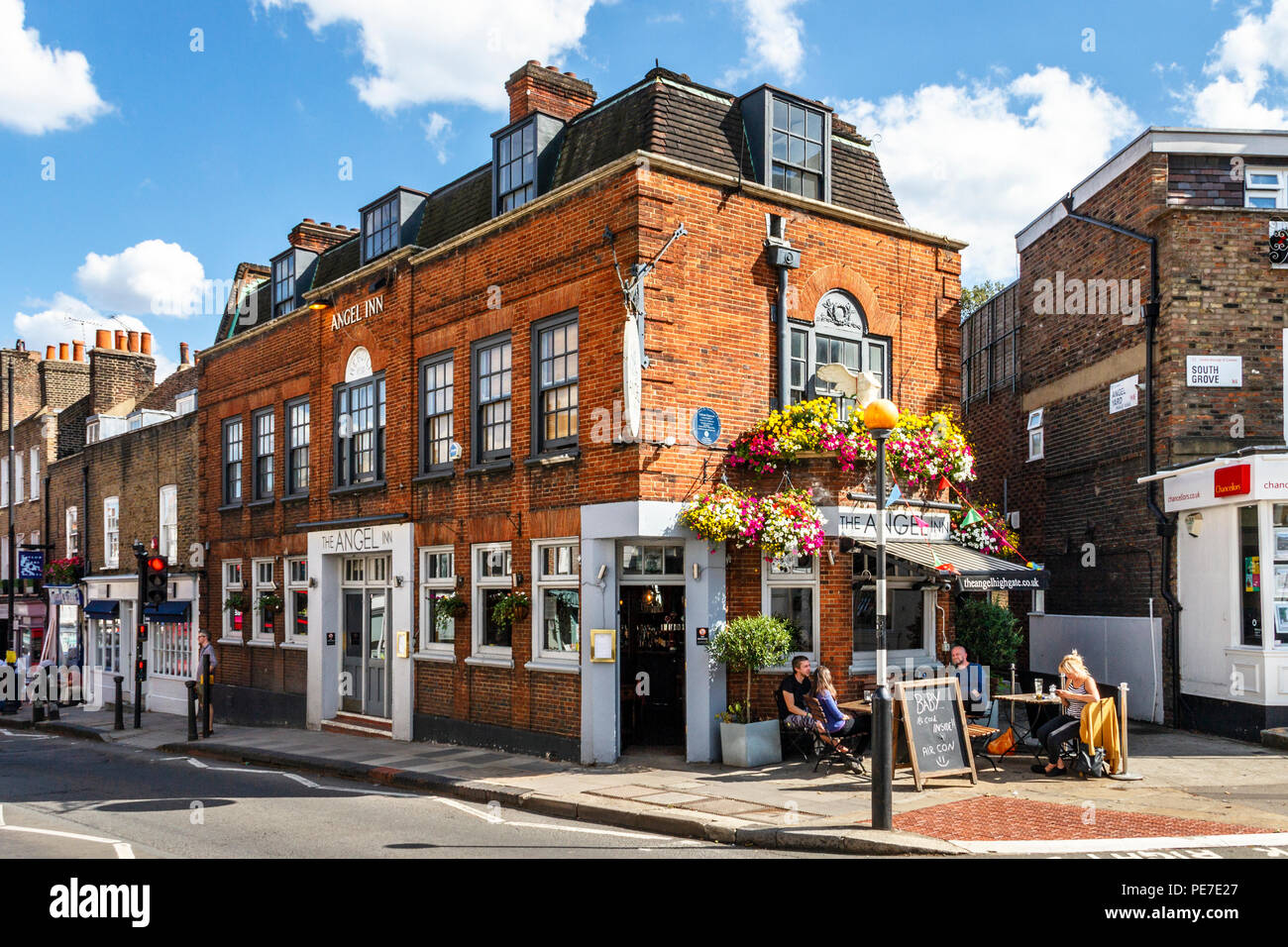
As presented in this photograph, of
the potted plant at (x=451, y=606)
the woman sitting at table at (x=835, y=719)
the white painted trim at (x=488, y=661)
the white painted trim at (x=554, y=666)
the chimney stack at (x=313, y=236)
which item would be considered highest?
the chimney stack at (x=313, y=236)

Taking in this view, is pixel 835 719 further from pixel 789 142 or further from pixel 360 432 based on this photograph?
pixel 360 432

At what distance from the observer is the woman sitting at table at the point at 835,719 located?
13258 millimetres

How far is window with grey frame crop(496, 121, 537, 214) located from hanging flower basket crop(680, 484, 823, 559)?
5966mm

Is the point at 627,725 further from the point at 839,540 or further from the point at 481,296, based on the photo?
the point at 481,296

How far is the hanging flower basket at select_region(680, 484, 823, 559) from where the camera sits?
14000 millimetres

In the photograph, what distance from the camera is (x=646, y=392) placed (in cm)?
1428

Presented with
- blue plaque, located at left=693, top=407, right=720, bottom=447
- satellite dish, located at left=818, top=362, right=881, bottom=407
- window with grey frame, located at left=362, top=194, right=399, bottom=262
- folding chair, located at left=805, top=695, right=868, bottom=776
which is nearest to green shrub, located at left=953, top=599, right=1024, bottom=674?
folding chair, located at left=805, top=695, right=868, bottom=776

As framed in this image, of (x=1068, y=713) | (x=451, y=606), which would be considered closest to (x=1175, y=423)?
(x=1068, y=713)

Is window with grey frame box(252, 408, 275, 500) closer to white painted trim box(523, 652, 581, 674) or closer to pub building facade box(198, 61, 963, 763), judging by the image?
pub building facade box(198, 61, 963, 763)

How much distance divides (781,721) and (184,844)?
728 centimetres

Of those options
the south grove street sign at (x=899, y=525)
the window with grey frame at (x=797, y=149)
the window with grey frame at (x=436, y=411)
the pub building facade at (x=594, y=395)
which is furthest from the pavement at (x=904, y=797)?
the window with grey frame at (x=797, y=149)

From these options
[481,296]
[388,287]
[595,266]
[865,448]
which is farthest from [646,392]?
[388,287]

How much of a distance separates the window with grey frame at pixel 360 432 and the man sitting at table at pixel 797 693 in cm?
897

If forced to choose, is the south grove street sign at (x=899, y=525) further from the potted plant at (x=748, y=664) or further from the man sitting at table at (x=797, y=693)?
the man sitting at table at (x=797, y=693)
